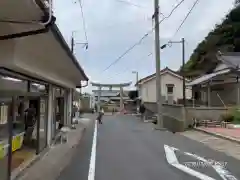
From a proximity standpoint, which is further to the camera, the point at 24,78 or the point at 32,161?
the point at 32,161

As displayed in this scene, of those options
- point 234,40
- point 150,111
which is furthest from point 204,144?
point 234,40

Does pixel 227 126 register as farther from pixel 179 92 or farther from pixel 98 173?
pixel 179 92

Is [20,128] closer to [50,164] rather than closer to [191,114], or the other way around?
[50,164]

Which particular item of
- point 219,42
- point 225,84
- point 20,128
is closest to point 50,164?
point 20,128

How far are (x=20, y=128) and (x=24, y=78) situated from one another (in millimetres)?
1630

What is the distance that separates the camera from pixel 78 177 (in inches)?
399

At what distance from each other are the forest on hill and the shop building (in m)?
47.4

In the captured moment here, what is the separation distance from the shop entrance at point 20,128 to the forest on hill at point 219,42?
155 ft

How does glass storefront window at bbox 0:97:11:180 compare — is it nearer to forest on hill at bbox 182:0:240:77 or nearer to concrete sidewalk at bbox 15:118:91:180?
concrete sidewalk at bbox 15:118:91:180

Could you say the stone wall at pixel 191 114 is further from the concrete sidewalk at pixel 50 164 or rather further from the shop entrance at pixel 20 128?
the shop entrance at pixel 20 128

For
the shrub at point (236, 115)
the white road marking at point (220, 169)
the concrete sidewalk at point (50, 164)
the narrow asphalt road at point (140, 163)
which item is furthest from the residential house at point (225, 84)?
the white road marking at point (220, 169)

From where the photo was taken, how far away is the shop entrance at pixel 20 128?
28.6ft

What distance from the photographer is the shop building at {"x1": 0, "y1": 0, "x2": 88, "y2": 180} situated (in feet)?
22.5

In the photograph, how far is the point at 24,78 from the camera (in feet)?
37.2
